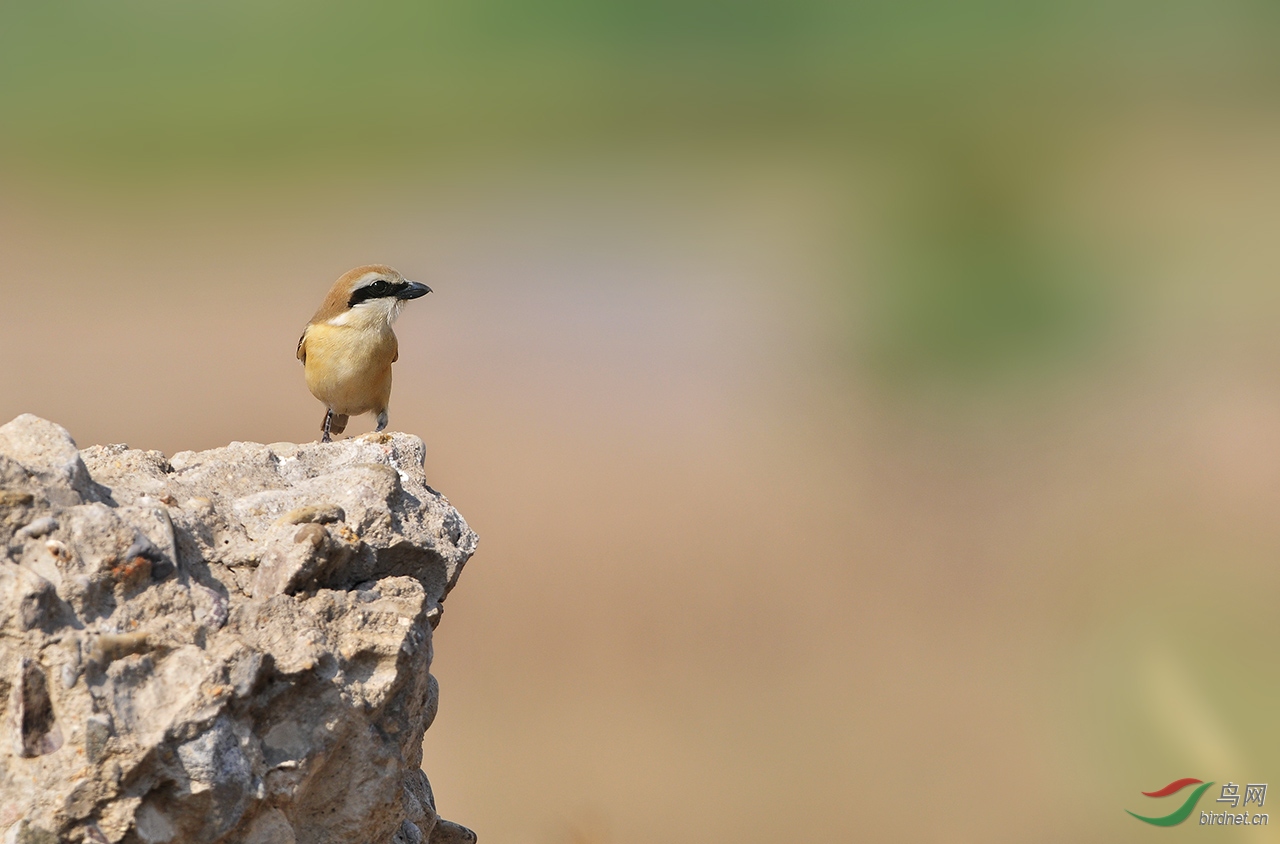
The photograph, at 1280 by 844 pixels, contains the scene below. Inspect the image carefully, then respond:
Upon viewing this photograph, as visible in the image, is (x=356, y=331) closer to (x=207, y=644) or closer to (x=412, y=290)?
(x=412, y=290)

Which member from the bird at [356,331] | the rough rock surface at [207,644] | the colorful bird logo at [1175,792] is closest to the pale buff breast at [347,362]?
the bird at [356,331]

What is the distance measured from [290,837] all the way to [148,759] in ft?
1.75

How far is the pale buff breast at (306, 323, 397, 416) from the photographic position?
5596mm

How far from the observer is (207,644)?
2578mm

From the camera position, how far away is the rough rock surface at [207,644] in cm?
233

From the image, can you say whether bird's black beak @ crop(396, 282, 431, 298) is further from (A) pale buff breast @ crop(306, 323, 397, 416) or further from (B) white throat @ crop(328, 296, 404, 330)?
(A) pale buff breast @ crop(306, 323, 397, 416)

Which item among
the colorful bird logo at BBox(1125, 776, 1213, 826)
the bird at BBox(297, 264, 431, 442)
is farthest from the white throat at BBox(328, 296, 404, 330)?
the colorful bird logo at BBox(1125, 776, 1213, 826)

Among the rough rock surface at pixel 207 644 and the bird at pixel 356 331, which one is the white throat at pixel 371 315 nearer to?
the bird at pixel 356 331

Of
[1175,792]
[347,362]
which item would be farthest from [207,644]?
[1175,792]

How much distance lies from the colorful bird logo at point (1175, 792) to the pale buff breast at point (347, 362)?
19.5 feet

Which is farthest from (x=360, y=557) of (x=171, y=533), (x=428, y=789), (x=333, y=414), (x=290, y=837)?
(x=333, y=414)

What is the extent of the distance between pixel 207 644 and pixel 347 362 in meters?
3.19

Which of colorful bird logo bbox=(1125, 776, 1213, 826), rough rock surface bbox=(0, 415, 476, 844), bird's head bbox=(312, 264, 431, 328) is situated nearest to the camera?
rough rock surface bbox=(0, 415, 476, 844)

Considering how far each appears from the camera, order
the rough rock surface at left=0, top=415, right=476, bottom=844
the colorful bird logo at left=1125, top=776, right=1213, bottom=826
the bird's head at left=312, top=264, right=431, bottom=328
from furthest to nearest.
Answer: the colorful bird logo at left=1125, top=776, right=1213, bottom=826 < the bird's head at left=312, top=264, right=431, bottom=328 < the rough rock surface at left=0, top=415, right=476, bottom=844
